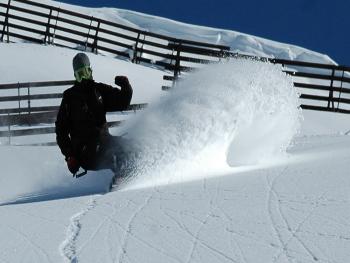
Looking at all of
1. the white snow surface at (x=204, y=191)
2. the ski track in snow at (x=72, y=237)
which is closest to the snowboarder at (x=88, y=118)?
the white snow surface at (x=204, y=191)

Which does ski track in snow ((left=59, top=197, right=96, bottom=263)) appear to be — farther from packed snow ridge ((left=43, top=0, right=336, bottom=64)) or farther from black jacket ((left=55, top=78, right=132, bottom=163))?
packed snow ridge ((left=43, top=0, right=336, bottom=64))

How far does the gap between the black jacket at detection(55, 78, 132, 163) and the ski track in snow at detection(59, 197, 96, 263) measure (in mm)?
1164

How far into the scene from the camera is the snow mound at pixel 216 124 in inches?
292

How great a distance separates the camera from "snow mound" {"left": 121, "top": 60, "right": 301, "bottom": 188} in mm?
7406

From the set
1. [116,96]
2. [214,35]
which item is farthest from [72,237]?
[214,35]

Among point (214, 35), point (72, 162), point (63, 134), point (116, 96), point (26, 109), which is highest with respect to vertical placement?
point (214, 35)

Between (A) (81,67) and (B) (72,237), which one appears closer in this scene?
(B) (72,237)

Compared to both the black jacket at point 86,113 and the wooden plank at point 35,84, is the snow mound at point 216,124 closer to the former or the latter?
the black jacket at point 86,113

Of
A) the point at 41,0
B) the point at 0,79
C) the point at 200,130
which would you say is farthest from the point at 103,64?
the point at 41,0

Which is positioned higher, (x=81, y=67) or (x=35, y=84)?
(x=81, y=67)

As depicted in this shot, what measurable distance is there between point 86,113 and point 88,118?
62 mm

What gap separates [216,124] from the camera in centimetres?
777

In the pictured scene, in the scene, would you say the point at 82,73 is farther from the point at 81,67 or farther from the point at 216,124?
the point at 216,124

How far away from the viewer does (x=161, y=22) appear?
200 feet
